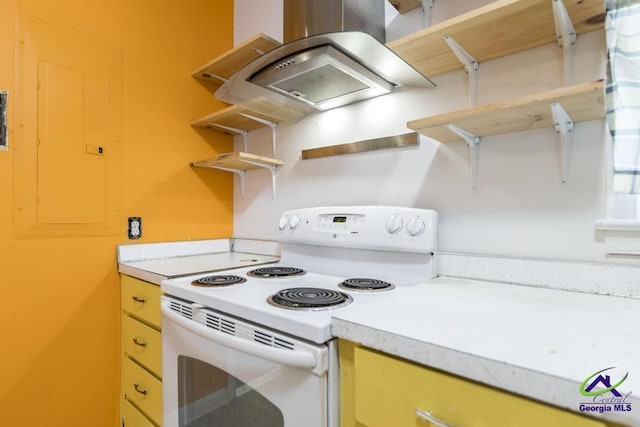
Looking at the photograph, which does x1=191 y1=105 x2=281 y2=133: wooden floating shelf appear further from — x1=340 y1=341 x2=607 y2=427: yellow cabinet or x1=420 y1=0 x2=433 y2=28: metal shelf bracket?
x1=340 y1=341 x2=607 y2=427: yellow cabinet

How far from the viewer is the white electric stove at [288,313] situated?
77cm

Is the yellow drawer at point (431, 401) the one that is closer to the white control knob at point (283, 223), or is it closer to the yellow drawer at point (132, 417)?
the white control knob at point (283, 223)

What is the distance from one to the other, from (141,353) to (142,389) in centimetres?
15

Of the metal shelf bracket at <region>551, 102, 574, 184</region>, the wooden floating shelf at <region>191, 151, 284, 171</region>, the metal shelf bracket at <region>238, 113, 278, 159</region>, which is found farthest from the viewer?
the metal shelf bracket at <region>238, 113, 278, 159</region>

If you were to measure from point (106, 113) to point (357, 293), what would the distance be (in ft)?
4.93

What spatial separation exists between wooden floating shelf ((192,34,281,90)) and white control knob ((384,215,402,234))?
3.40ft

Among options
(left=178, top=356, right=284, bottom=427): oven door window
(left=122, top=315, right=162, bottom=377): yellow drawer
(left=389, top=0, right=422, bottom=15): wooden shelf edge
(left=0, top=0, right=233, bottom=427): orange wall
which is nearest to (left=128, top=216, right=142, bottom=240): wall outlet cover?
(left=0, top=0, right=233, bottom=427): orange wall

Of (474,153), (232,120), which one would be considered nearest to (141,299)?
(232,120)

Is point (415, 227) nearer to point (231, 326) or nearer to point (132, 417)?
point (231, 326)

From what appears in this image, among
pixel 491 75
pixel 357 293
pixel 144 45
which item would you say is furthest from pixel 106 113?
pixel 491 75

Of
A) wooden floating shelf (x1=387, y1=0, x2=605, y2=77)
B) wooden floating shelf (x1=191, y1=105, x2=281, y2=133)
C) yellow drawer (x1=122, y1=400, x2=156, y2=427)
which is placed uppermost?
wooden floating shelf (x1=387, y1=0, x2=605, y2=77)

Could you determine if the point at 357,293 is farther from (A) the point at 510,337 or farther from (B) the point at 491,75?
(B) the point at 491,75

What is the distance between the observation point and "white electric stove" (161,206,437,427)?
2.52ft

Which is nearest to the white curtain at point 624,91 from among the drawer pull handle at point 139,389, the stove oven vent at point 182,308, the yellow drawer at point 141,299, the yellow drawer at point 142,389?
the stove oven vent at point 182,308
